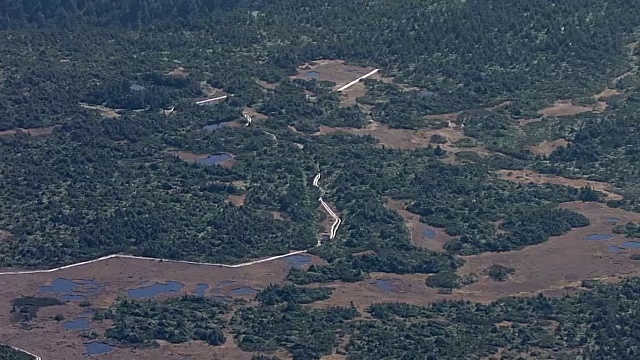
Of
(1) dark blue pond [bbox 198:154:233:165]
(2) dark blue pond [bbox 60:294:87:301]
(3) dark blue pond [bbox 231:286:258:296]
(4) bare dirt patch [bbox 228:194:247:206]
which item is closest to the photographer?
(2) dark blue pond [bbox 60:294:87:301]

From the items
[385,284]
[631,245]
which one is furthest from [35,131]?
[631,245]

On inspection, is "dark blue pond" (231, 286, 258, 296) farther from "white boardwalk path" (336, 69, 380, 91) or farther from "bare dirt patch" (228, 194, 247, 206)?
"white boardwalk path" (336, 69, 380, 91)

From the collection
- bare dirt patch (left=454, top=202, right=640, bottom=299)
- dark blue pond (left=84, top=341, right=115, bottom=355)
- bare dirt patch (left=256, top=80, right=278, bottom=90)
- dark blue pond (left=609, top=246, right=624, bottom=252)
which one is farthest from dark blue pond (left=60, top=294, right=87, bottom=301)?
bare dirt patch (left=256, top=80, right=278, bottom=90)

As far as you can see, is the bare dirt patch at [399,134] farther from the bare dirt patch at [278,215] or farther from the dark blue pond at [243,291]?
the dark blue pond at [243,291]

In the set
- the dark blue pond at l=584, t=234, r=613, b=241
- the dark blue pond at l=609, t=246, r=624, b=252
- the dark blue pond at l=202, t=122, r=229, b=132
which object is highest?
the dark blue pond at l=202, t=122, r=229, b=132

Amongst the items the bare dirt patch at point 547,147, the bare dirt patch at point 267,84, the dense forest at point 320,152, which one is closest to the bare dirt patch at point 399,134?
the dense forest at point 320,152
